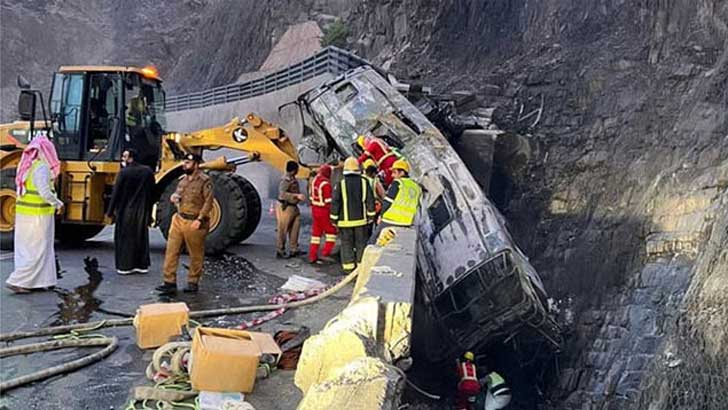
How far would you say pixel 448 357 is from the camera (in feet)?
26.1

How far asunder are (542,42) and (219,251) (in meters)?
13.2

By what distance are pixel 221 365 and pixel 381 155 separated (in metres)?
5.18

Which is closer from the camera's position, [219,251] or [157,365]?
[157,365]

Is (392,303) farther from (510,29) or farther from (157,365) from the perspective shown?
(510,29)

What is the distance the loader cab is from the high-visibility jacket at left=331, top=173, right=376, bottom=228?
319cm

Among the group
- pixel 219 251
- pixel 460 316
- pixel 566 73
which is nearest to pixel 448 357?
pixel 460 316

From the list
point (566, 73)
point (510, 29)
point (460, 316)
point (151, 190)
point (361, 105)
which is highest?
point (510, 29)

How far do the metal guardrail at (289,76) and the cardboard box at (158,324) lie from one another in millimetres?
10853

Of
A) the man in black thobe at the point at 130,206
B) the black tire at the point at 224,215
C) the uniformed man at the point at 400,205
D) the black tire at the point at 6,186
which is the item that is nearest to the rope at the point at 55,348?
the man in black thobe at the point at 130,206

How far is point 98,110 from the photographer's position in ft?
29.7

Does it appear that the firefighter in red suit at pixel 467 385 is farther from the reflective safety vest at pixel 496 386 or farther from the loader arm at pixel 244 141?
the loader arm at pixel 244 141

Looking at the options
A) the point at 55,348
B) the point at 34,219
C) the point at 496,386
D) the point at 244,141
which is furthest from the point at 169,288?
the point at 496,386

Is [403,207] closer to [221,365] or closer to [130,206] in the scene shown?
[130,206]

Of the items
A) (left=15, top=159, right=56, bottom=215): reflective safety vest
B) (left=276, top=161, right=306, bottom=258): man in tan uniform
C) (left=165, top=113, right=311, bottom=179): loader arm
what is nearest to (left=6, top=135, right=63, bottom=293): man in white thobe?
(left=15, top=159, right=56, bottom=215): reflective safety vest
